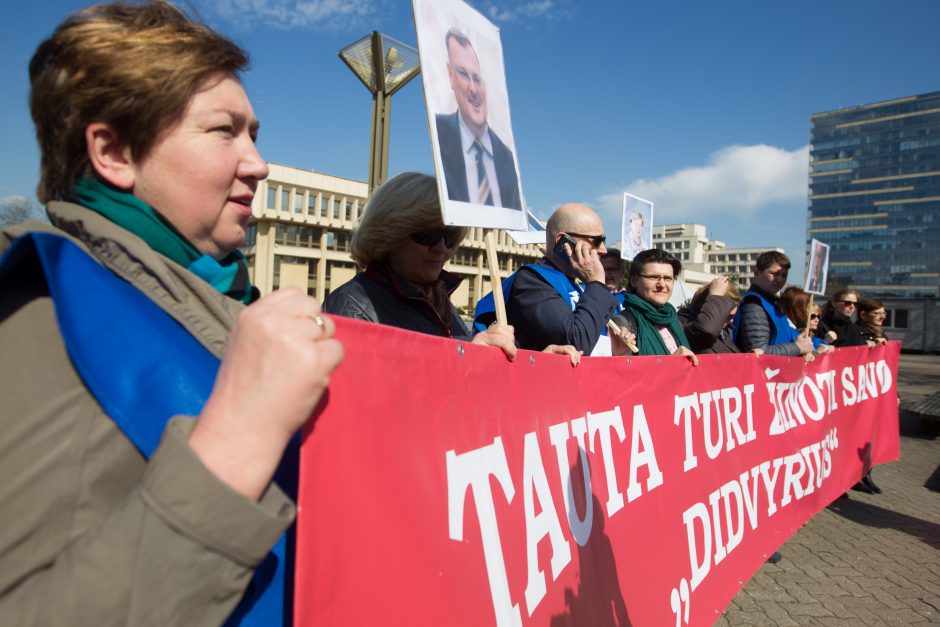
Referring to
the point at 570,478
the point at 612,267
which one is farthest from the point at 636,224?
the point at 570,478

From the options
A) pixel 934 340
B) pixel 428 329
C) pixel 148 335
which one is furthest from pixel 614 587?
pixel 934 340

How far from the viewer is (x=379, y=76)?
6602mm

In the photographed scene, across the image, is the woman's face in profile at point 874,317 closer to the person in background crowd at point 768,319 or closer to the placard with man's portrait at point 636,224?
the person in background crowd at point 768,319

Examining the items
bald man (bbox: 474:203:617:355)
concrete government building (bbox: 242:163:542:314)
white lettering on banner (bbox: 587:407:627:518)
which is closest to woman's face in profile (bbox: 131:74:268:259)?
white lettering on banner (bbox: 587:407:627:518)

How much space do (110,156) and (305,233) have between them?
71398 millimetres

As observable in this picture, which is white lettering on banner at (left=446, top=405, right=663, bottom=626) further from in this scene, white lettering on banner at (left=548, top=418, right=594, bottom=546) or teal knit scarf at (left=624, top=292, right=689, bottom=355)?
teal knit scarf at (left=624, top=292, right=689, bottom=355)

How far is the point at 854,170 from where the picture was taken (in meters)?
121

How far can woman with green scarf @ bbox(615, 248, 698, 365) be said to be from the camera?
3910mm

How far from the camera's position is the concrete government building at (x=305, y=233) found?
214ft

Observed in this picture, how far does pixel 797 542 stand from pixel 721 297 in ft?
6.57

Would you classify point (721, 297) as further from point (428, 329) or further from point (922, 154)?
point (922, 154)

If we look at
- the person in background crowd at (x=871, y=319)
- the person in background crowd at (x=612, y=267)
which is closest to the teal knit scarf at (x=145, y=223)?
the person in background crowd at (x=612, y=267)

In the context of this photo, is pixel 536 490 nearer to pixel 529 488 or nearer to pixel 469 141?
pixel 529 488

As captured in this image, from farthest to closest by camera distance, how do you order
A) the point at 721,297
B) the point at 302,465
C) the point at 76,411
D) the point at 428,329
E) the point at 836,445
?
the point at 836,445 < the point at 721,297 < the point at 428,329 < the point at 302,465 < the point at 76,411
